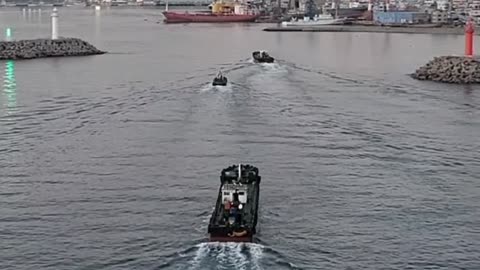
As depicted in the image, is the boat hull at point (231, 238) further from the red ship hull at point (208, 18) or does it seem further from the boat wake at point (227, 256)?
the red ship hull at point (208, 18)

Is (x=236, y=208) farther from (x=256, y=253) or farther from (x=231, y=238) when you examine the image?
(x=256, y=253)

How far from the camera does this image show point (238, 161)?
16609mm

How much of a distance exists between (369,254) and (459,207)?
9.29 ft

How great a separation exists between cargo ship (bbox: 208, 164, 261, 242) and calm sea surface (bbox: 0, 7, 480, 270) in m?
0.19

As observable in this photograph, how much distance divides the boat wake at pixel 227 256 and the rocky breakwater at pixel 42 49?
1226 inches

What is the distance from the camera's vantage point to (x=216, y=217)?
11.9 metres

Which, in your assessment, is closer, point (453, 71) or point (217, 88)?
point (217, 88)

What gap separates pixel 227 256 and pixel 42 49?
3333 cm

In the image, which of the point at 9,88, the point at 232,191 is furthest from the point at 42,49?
the point at 232,191

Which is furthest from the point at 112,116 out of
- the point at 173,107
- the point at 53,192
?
the point at 53,192

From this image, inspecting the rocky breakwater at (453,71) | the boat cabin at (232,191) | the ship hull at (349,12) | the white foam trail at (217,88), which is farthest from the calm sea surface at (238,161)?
the ship hull at (349,12)

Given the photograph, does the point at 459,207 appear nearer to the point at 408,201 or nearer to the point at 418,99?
the point at 408,201

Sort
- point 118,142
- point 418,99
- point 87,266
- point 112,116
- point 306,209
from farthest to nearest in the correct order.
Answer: point 418,99
point 112,116
point 118,142
point 306,209
point 87,266

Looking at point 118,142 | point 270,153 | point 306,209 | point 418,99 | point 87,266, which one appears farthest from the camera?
point 418,99
